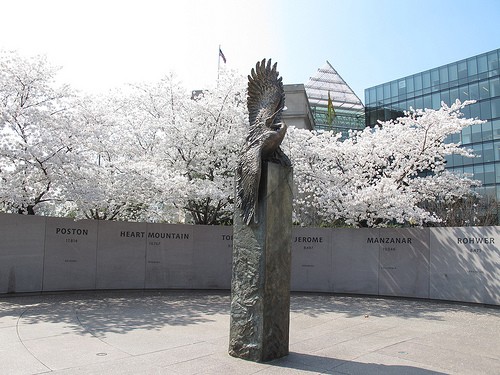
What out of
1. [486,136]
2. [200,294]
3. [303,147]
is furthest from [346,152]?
[486,136]

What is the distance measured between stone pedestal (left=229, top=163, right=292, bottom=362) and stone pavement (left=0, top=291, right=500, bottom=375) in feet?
0.82

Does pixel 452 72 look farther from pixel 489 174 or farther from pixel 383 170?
pixel 383 170

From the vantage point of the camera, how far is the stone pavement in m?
6.10

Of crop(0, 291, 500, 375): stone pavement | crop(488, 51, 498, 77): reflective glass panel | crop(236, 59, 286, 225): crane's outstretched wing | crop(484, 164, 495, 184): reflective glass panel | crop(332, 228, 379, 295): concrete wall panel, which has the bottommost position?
crop(0, 291, 500, 375): stone pavement

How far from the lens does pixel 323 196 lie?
50.5 ft

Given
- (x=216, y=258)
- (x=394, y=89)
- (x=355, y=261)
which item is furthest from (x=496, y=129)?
(x=216, y=258)

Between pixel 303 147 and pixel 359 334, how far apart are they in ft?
30.8

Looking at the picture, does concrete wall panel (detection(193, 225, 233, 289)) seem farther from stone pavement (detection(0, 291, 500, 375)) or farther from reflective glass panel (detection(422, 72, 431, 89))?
reflective glass panel (detection(422, 72, 431, 89))

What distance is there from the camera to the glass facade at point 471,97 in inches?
1722

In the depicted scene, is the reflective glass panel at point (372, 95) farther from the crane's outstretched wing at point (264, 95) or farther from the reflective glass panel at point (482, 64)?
the crane's outstretched wing at point (264, 95)

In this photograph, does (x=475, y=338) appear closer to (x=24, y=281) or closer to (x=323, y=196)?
(x=323, y=196)

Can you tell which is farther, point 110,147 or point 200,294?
point 110,147

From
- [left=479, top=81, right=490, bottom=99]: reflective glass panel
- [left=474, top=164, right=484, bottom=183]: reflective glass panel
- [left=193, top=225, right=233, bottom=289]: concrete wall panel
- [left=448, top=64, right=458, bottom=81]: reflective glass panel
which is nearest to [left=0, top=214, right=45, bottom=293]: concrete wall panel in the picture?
[left=193, top=225, right=233, bottom=289]: concrete wall panel

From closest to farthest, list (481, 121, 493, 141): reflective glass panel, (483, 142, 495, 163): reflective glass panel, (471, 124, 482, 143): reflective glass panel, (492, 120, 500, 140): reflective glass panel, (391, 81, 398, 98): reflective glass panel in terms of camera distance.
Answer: (492, 120, 500, 140): reflective glass panel, (483, 142, 495, 163): reflective glass panel, (481, 121, 493, 141): reflective glass panel, (471, 124, 482, 143): reflective glass panel, (391, 81, 398, 98): reflective glass panel
